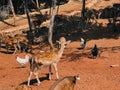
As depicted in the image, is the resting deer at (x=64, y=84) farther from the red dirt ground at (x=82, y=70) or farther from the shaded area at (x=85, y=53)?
the shaded area at (x=85, y=53)

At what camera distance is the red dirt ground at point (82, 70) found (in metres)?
16.5

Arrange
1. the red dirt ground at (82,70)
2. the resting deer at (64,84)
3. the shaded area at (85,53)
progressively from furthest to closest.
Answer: the shaded area at (85,53)
the red dirt ground at (82,70)
the resting deer at (64,84)

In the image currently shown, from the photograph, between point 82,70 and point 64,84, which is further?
point 82,70

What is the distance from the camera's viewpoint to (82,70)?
762 inches

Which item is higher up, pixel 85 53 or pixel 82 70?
pixel 82 70

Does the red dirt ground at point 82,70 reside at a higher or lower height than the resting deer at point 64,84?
lower

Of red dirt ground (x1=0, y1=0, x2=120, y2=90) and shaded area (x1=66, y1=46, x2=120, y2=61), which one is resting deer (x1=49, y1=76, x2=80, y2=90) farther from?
shaded area (x1=66, y1=46, x2=120, y2=61)

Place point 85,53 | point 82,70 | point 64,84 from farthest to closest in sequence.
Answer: point 85,53 → point 82,70 → point 64,84

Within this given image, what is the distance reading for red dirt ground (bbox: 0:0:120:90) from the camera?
54.1ft

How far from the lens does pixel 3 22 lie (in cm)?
4059

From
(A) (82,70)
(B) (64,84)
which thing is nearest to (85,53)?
(A) (82,70)

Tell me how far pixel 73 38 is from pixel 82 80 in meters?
14.3

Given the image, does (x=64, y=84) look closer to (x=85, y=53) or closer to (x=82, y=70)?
(x=82, y=70)

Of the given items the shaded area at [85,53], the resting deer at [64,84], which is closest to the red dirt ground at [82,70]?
the shaded area at [85,53]
